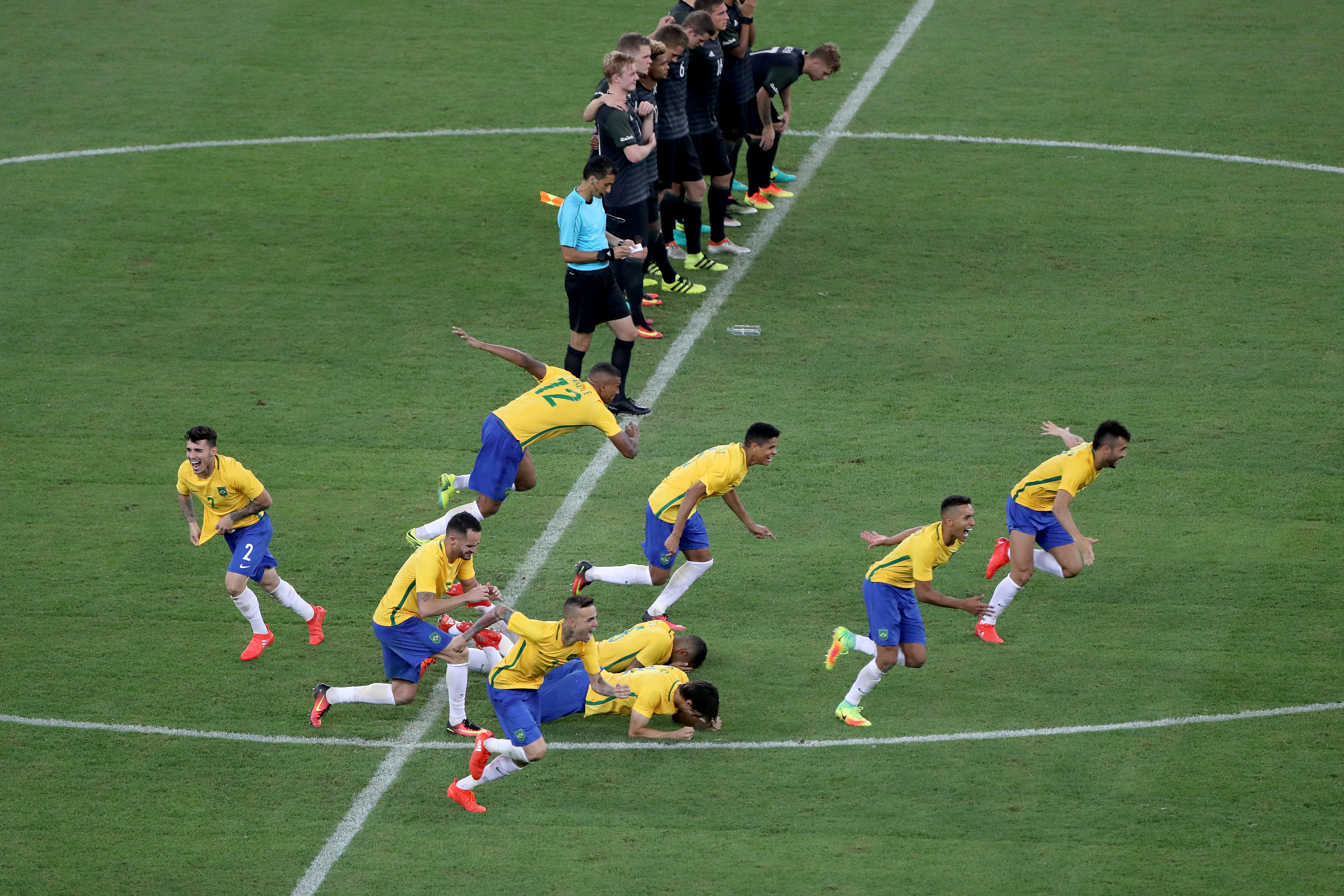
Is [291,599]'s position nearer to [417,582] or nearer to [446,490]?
[417,582]

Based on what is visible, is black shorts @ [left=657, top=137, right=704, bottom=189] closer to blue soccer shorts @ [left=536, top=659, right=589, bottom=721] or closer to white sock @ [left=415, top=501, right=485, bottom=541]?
white sock @ [left=415, top=501, right=485, bottom=541]

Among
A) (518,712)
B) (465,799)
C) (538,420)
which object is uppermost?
(538,420)

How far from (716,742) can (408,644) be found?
6.67ft

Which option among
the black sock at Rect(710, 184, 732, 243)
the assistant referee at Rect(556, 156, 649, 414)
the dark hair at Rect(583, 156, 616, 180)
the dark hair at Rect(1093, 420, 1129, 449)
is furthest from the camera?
the black sock at Rect(710, 184, 732, 243)

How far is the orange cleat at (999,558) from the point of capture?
11688 mm

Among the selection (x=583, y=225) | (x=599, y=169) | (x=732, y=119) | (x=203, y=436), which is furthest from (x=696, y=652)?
(x=732, y=119)

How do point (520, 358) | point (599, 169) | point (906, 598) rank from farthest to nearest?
point (599, 169)
point (520, 358)
point (906, 598)

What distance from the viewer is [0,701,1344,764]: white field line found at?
32.9ft

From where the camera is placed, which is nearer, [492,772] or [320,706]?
[492,772]

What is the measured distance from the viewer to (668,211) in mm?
16078

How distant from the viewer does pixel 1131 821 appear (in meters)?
9.27

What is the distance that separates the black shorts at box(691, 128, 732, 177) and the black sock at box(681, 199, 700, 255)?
388 millimetres

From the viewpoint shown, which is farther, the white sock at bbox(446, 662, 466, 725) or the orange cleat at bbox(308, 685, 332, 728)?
the orange cleat at bbox(308, 685, 332, 728)

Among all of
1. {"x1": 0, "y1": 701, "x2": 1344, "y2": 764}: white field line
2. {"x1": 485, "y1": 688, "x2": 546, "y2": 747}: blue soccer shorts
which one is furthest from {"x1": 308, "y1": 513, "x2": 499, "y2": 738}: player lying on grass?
{"x1": 485, "y1": 688, "x2": 546, "y2": 747}: blue soccer shorts
